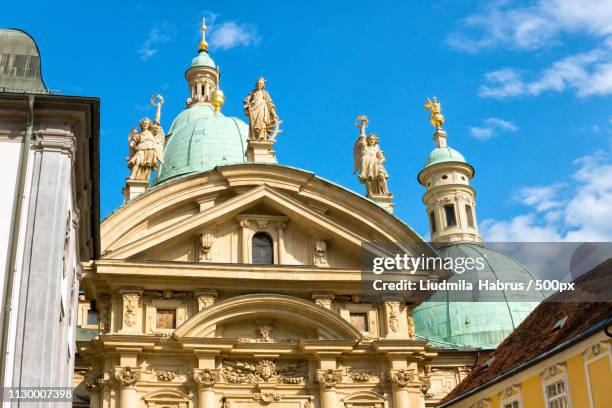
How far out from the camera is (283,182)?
3077cm

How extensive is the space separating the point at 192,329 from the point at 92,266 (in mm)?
3811

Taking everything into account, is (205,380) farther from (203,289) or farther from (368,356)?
(368,356)

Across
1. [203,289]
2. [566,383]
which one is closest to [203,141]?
[203,289]

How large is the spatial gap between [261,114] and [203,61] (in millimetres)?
27483

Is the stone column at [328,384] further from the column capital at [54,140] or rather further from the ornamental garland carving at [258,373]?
the column capital at [54,140]

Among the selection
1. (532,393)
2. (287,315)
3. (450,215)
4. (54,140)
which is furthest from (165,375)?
(450,215)

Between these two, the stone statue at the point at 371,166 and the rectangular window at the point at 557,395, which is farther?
the stone statue at the point at 371,166

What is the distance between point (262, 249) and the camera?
30.5 m

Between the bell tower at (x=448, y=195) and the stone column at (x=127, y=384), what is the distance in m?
29.1

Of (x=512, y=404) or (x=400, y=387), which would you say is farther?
(x=400, y=387)

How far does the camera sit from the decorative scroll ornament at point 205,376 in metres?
27.6

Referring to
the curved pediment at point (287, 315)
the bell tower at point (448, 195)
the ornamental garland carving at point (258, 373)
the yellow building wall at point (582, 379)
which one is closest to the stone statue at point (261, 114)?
the curved pediment at point (287, 315)

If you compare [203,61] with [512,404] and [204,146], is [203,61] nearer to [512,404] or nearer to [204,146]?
[204,146]

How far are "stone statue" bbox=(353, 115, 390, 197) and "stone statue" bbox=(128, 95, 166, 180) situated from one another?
24.9ft
